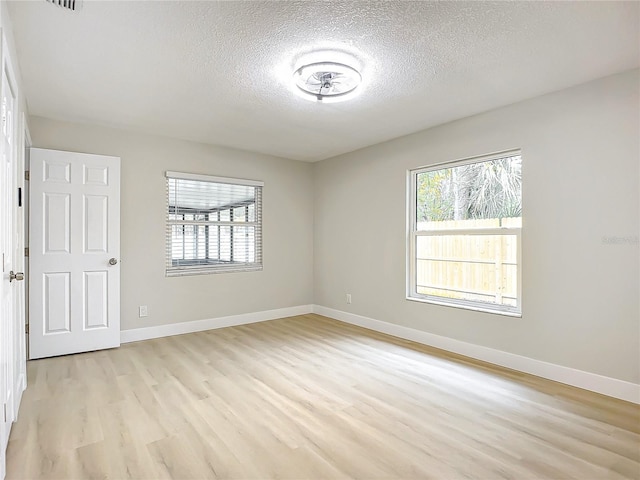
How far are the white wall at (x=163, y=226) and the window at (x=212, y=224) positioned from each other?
4.0 inches

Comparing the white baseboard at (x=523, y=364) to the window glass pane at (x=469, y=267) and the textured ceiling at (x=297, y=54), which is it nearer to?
the window glass pane at (x=469, y=267)

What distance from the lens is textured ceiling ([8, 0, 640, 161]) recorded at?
2014 mm

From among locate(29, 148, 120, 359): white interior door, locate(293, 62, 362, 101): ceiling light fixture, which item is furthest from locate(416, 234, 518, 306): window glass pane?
locate(29, 148, 120, 359): white interior door

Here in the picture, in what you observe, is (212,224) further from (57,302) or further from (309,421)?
(309,421)

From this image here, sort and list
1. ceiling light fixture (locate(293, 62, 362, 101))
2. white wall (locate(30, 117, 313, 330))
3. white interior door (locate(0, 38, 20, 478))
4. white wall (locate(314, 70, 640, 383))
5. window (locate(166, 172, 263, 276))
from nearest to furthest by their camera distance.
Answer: white interior door (locate(0, 38, 20, 478)) → ceiling light fixture (locate(293, 62, 362, 101)) → white wall (locate(314, 70, 640, 383)) → white wall (locate(30, 117, 313, 330)) → window (locate(166, 172, 263, 276))

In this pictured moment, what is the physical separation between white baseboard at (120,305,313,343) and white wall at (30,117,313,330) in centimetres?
6

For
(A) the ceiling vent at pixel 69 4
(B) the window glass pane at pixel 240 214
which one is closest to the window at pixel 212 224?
(B) the window glass pane at pixel 240 214

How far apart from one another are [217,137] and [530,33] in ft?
11.1

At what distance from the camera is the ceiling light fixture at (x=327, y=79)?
253 cm

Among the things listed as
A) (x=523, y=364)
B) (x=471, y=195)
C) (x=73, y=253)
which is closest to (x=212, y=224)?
(x=73, y=253)

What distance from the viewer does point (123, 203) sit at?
416cm

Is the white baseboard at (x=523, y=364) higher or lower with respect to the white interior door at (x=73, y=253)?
lower

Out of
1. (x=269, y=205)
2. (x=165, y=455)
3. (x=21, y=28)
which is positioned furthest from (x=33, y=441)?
(x=269, y=205)

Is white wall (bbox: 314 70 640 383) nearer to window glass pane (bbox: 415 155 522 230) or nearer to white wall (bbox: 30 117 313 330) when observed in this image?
window glass pane (bbox: 415 155 522 230)
